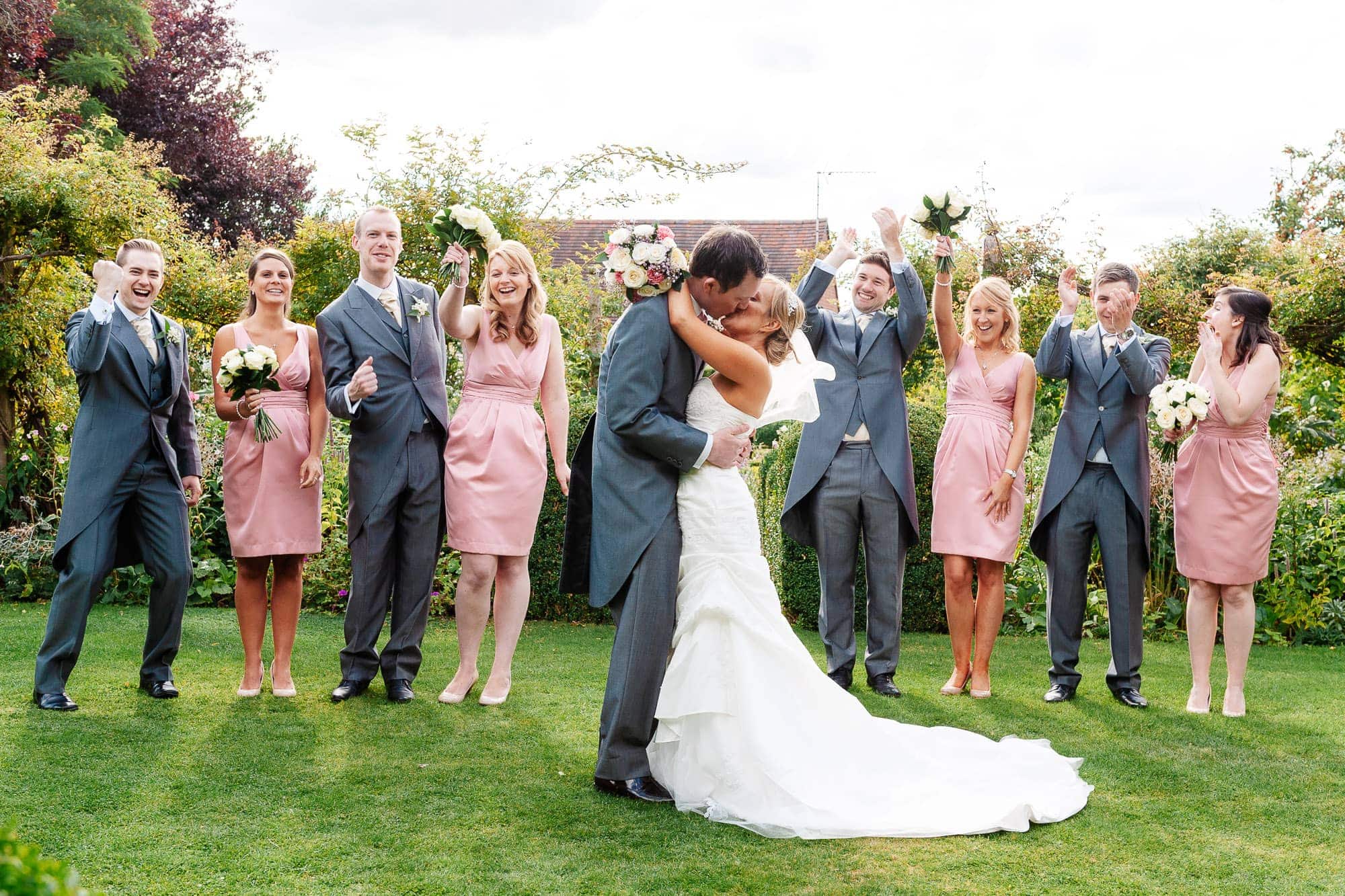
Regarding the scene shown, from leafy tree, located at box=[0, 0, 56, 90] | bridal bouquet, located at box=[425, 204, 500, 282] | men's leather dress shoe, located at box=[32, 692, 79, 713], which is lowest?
men's leather dress shoe, located at box=[32, 692, 79, 713]

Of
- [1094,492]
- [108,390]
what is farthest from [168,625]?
[1094,492]

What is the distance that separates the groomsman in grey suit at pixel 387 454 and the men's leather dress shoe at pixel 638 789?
1.70 metres

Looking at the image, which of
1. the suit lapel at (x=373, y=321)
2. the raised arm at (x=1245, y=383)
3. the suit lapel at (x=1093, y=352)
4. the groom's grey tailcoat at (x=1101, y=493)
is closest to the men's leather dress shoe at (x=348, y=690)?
the suit lapel at (x=373, y=321)

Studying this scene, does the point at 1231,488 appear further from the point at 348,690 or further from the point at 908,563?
the point at 348,690

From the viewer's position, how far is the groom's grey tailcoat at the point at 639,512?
3.94 metres

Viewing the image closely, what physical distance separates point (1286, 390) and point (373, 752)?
933cm

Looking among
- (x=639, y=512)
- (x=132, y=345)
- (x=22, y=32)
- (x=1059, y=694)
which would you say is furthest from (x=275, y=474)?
(x=22, y=32)

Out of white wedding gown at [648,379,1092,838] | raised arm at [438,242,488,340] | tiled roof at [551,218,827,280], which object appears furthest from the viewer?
tiled roof at [551,218,827,280]

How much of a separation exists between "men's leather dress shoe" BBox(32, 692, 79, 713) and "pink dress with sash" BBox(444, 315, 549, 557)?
1780 millimetres

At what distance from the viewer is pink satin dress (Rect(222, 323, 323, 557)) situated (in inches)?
212

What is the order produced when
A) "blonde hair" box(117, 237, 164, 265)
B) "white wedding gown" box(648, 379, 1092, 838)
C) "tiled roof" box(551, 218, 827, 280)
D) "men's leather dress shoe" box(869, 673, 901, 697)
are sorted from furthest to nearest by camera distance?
"tiled roof" box(551, 218, 827, 280)
"men's leather dress shoe" box(869, 673, 901, 697)
"blonde hair" box(117, 237, 164, 265)
"white wedding gown" box(648, 379, 1092, 838)

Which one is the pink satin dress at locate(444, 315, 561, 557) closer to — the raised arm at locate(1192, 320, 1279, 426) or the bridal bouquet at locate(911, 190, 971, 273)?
the bridal bouquet at locate(911, 190, 971, 273)

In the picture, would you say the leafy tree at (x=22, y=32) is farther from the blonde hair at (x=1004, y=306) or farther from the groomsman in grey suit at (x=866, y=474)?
the blonde hair at (x=1004, y=306)

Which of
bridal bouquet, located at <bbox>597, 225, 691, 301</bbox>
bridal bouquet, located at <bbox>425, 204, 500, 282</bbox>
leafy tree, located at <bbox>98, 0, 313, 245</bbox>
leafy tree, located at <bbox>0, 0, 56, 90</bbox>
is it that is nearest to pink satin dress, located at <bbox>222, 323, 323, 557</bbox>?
bridal bouquet, located at <bbox>425, 204, 500, 282</bbox>
